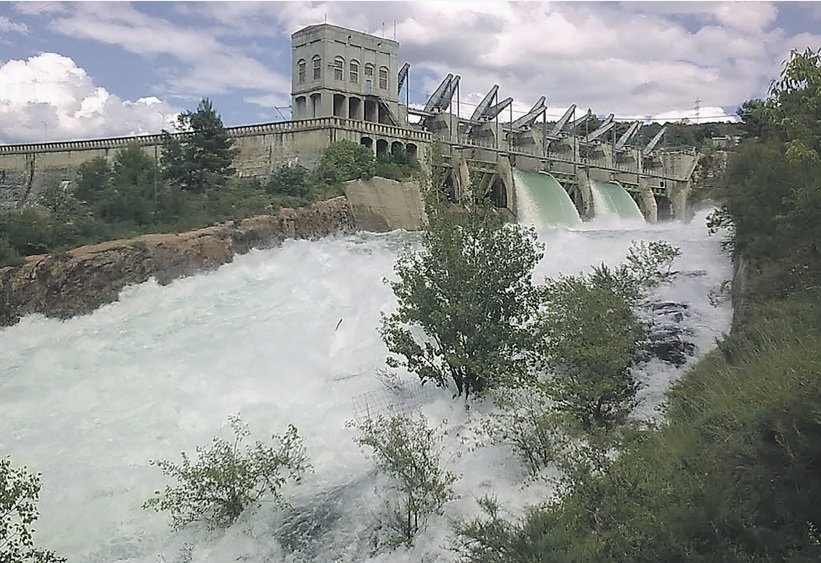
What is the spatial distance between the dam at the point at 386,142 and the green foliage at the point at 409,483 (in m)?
23.9

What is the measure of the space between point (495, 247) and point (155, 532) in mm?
8817

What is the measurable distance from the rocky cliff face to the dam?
28.5 ft

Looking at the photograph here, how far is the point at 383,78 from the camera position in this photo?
163ft

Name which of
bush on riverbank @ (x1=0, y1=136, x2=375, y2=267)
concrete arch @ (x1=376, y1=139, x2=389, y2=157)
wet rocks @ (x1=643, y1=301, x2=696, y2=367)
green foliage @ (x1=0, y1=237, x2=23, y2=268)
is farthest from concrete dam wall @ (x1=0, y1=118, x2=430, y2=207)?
wet rocks @ (x1=643, y1=301, x2=696, y2=367)

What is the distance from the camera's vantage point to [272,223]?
3353 cm

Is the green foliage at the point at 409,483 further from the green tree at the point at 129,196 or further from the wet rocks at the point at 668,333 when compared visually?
the green tree at the point at 129,196

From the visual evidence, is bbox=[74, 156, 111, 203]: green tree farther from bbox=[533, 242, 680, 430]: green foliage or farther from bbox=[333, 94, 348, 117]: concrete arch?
bbox=[533, 242, 680, 430]: green foliage

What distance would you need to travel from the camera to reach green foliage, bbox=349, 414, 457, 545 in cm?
1359

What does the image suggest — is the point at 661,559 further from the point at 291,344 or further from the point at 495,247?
the point at 291,344

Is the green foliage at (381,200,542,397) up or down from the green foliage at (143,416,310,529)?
up

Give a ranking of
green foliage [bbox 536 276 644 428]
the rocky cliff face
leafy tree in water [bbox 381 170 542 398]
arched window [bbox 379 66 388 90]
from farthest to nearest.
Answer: arched window [bbox 379 66 388 90], the rocky cliff face, leafy tree in water [bbox 381 170 542 398], green foliage [bbox 536 276 644 428]

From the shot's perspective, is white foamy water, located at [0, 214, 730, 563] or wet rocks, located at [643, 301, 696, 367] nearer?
white foamy water, located at [0, 214, 730, 563]

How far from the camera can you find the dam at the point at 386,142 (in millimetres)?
42625

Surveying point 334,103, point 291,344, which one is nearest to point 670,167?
point 334,103
